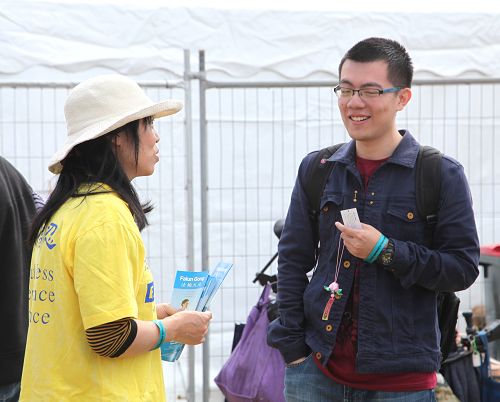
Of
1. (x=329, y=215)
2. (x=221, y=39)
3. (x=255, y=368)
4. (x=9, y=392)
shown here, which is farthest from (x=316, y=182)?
(x=221, y=39)

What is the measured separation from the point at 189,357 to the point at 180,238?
0.87 m

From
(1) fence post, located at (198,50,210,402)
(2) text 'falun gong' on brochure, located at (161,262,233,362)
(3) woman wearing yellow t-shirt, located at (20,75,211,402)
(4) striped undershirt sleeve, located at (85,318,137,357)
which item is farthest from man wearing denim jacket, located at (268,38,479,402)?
(1) fence post, located at (198,50,210,402)

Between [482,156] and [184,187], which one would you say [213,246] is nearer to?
[184,187]

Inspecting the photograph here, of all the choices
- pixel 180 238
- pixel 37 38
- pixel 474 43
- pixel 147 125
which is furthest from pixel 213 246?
pixel 147 125

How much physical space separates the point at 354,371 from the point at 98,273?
1057mm

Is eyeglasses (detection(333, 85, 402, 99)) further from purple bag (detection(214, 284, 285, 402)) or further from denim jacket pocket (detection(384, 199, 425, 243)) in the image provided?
purple bag (detection(214, 284, 285, 402))

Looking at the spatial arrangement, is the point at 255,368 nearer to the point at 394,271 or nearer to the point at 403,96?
the point at 394,271

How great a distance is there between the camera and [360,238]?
2701mm

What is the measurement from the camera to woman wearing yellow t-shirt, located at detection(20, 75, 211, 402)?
7.27ft

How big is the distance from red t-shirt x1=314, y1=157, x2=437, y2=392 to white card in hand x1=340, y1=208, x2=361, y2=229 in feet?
0.60

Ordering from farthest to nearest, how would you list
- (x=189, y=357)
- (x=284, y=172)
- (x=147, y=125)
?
(x=284, y=172) < (x=189, y=357) < (x=147, y=125)

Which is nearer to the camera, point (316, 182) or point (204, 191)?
point (316, 182)

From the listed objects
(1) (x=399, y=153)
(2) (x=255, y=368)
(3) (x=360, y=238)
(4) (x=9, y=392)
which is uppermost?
(1) (x=399, y=153)

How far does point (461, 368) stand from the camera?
14.0 ft
